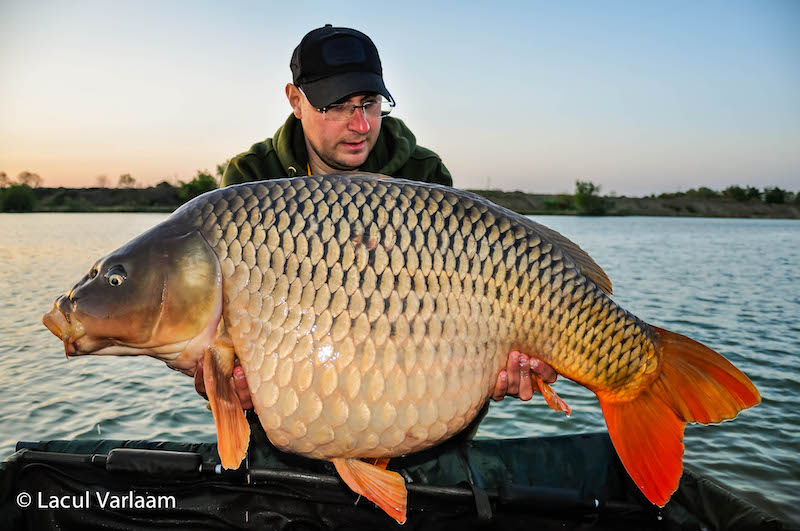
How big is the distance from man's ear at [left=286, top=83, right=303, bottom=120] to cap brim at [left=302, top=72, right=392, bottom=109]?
222 millimetres

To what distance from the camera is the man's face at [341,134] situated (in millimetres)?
2070

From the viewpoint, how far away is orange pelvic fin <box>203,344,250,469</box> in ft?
4.13

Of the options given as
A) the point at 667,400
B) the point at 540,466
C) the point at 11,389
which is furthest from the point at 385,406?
the point at 11,389

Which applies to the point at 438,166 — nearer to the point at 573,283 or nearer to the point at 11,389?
the point at 573,283

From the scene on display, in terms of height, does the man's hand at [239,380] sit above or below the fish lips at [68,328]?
below

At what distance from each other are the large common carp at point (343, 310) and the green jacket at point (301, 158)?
0.96 meters

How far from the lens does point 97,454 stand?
171 centimetres

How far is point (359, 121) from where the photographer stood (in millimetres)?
2062

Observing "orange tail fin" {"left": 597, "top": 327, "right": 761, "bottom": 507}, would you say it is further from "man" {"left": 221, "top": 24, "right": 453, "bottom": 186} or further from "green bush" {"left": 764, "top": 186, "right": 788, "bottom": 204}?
"green bush" {"left": 764, "top": 186, "right": 788, "bottom": 204}

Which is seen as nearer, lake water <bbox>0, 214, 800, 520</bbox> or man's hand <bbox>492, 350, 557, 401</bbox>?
man's hand <bbox>492, 350, 557, 401</bbox>

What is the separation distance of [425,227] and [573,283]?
37 centimetres

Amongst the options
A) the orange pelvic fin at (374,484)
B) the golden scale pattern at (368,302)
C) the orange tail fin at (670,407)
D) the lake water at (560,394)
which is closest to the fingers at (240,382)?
the golden scale pattern at (368,302)

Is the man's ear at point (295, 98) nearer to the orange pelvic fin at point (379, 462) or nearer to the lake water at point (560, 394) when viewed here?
the orange pelvic fin at point (379, 462)

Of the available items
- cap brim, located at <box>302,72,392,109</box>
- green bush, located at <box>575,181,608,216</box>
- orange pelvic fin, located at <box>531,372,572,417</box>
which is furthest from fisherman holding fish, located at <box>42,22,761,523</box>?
green bush, located at <box>575,181,608,216</box>
